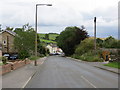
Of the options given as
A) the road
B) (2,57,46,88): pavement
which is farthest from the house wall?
(2,57,46,88): pavement

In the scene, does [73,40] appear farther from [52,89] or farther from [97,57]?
[52,89]

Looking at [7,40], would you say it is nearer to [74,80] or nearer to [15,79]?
[15,79]

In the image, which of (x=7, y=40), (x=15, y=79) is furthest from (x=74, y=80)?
(x=7, y=40)

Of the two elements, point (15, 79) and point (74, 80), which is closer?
point (74, 80)

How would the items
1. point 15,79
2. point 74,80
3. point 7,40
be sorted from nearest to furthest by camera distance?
point 74,80 → point 15,79 → point 7,40

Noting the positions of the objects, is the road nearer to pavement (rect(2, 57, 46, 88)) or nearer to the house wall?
pavement (rect(2, 57, 46, 88))

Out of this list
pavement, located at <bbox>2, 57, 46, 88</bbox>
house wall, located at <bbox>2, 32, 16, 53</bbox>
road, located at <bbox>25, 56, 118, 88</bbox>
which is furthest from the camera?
house wall, located at <bbox>2, 32, 16, 53</bbox>

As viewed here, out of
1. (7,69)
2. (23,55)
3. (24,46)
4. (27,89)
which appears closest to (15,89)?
(27,89)

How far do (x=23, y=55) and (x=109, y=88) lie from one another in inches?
1248

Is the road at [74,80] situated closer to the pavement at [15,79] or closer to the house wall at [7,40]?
the pavement at [15,79]

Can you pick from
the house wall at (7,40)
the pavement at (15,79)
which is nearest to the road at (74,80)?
the pavement at (15,79)

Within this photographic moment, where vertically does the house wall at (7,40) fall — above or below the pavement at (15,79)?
above

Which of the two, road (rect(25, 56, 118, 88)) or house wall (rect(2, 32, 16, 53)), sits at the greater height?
house wall (rect(2, 32, 16, 53))

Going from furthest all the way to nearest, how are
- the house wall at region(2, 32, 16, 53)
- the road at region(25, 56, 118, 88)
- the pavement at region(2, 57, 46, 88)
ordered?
the house wall at region(2, 32, 16, 53) < the road at region(25, 56, 118, 88) < the pavement at region(2, 57, 46, 88)
